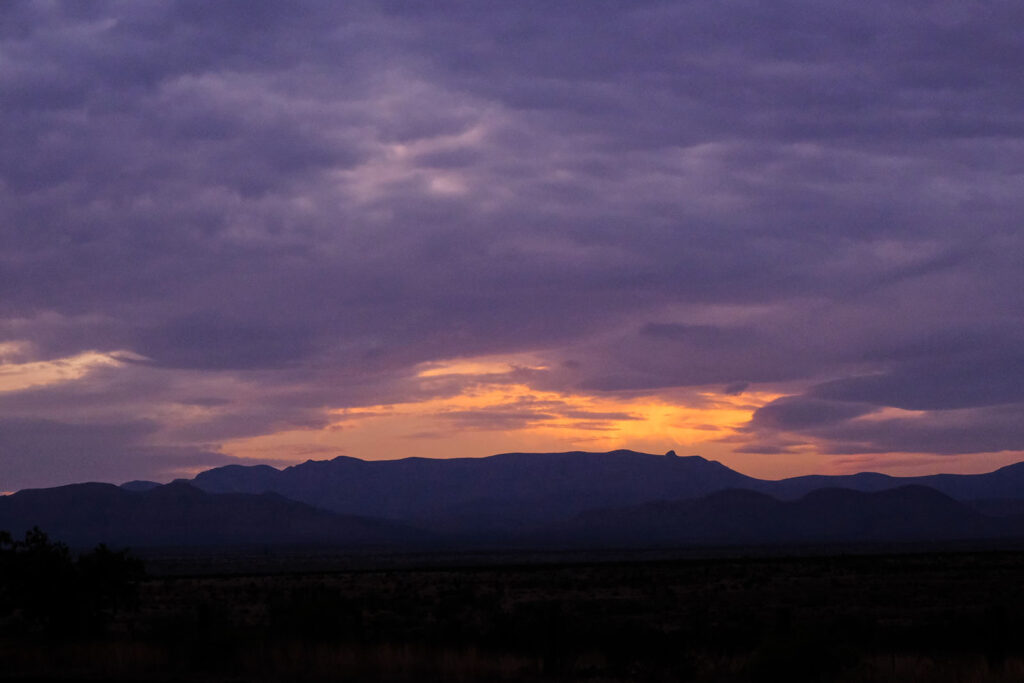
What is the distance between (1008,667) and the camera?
52.0 ft

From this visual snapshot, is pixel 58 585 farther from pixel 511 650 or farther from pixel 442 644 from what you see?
pixel 511 650

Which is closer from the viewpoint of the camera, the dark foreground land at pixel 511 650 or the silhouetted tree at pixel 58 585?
the dark foreground land at pixel 511 650

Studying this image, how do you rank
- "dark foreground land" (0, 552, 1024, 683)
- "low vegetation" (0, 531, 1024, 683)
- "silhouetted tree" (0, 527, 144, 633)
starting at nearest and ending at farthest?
"dark foreground land" (0, 552, 1024, 683)
"low vegetation" (0, 531, 1024, 683)
"silhouetted tree" (0, 527, 144, 633)

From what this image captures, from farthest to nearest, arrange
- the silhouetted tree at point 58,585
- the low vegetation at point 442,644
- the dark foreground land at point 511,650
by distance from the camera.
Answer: the silhouetted tree at point 58,585
the low vegetation at point 442,644
the dark foreground land at point 511,650

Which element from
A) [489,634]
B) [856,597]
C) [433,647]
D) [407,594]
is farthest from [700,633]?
[407,594]

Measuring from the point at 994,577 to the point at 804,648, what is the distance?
4641cm

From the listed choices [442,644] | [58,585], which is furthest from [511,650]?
[58,585]

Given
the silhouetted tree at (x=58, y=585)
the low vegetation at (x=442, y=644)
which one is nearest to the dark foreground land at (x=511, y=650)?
the low vegetation at (x=442, y=644)

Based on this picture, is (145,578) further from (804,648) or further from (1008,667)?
(1008,667)

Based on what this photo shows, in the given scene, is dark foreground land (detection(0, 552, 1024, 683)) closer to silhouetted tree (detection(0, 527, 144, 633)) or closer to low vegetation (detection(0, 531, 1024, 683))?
low vegetation (detection(0, 531, 1024, 683))

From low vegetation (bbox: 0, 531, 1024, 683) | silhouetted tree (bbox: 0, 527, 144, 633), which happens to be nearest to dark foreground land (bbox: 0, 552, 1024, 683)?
low vegetation (bbox: 0, 531, 1024, 683)

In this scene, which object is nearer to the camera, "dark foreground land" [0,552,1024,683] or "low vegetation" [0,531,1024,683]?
"dark foreground land" [0,552,1024,683]

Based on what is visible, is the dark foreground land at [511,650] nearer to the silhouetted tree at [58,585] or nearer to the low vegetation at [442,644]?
the low vegetation at [442,644]

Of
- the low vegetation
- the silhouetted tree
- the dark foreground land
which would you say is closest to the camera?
the dark foreground land
